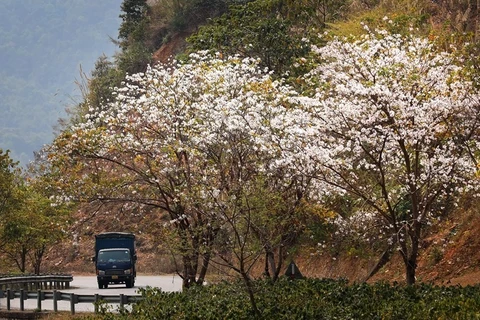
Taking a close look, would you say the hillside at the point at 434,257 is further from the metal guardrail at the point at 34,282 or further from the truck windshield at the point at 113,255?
the truck windshield at the point at 113,255

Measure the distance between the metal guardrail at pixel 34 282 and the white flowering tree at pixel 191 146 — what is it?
517 inches

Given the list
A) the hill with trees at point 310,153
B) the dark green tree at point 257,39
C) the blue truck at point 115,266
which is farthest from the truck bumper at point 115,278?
the dark green tree at point 257,39

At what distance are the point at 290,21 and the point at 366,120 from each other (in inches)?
1006

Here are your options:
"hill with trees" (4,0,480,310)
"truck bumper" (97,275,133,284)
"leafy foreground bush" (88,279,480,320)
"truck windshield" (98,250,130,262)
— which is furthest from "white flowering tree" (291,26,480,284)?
"truck windshield" (98,250,130,262)

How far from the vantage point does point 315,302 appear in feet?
68.3

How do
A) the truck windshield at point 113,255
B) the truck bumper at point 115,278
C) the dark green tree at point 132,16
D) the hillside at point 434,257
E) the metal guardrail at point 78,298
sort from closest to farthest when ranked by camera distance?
the metal guardrail at point 78,298 → the hillside at point 434,257 → the truck bumper at point 115,278 → the truck windshield at point 113,255 → the dark green tree at point 132,16

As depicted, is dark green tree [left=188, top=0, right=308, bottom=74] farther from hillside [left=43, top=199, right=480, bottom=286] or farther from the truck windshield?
the truck windshield

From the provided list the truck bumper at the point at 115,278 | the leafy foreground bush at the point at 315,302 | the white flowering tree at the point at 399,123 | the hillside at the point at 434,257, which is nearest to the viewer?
the leafy foreground bush at the point at 315,302

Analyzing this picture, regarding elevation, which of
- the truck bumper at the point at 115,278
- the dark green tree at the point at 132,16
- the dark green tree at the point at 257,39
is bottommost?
the truck bumper at the point at 115,278

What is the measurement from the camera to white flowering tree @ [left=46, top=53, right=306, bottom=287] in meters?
23.1

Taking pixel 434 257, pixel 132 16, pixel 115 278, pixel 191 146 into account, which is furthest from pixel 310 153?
pixel 132 16

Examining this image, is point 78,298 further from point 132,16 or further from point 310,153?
point 132,16

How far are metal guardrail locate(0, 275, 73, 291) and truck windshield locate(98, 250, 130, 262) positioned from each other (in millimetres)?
2161

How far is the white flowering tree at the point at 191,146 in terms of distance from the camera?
Result: 2309cm
